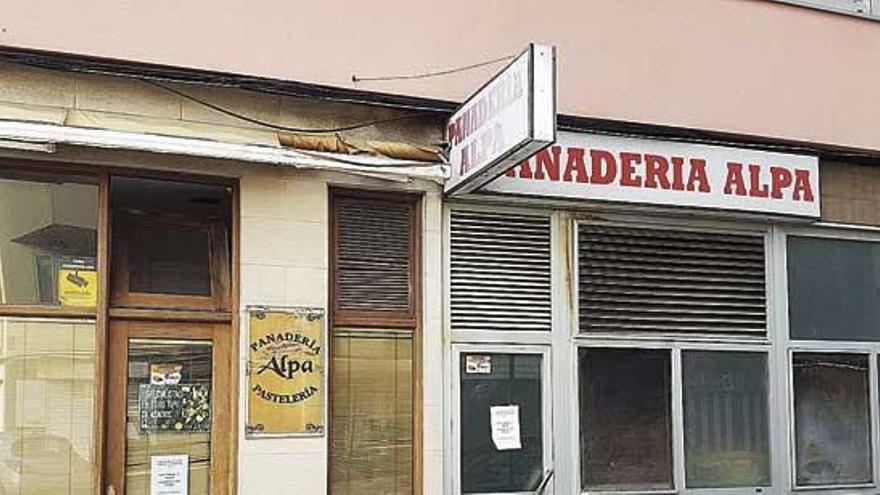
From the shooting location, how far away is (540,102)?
699cm

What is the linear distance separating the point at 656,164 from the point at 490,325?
1691mm

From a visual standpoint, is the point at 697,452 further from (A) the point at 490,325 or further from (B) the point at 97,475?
(B) the point at 97,475

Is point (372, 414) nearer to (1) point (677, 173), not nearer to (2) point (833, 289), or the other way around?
(1) point (677, 173)

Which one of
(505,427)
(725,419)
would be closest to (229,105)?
(505,427)

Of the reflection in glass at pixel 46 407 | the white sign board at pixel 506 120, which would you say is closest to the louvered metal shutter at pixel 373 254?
the white sign board at pixel 506 120

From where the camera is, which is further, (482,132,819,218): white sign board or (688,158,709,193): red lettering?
(688,158,709,193): red lettering

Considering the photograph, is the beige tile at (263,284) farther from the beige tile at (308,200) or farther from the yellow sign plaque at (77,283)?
the yellow sign plaque at (77,283)

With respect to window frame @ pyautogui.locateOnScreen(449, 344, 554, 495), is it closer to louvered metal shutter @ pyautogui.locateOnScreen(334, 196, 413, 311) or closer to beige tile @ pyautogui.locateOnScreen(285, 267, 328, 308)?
louvered metal shutter @ pyautogui.locateOnScreen(334, 196, 413, 311)

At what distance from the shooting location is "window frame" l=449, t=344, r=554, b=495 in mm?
8172

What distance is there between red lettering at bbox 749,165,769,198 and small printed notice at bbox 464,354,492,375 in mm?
2397

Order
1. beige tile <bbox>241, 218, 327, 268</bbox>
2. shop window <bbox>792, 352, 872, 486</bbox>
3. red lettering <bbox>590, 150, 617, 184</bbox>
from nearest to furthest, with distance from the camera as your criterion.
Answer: beige tile <bbox>241, 218, 327, 268</bbox> → red lettering <bbox>590, 150, 617, 184</bbox> → shop window <bbox>792, 352, 872, 486</bbox>

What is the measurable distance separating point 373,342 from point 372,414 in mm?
468

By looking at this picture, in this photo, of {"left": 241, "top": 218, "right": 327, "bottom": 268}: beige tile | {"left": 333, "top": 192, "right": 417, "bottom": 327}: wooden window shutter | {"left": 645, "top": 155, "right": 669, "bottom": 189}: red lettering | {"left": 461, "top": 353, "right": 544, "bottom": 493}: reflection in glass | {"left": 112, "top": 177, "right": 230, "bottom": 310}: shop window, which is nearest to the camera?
{"left": 112, "top": 177, "right": 230, "bottom": 310}: shop window

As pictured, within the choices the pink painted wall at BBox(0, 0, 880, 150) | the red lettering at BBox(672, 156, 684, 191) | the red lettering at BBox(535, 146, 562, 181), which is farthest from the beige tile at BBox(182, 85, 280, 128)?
the red lettering at BBox(672, 156, 684, 191)
